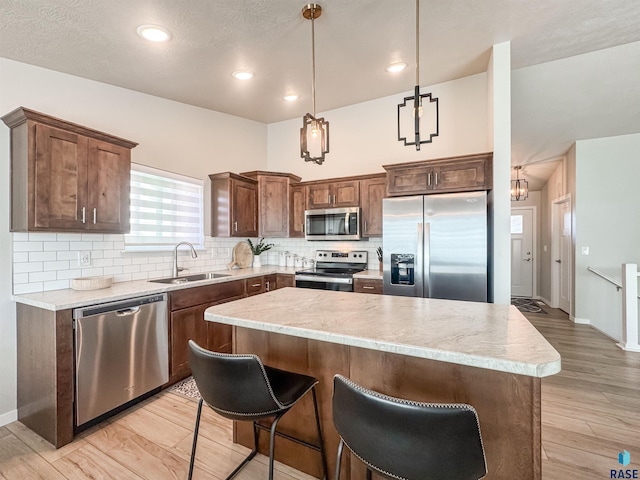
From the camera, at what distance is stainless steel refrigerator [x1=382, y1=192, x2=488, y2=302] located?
2.78m

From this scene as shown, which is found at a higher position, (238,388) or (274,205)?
(274,205)

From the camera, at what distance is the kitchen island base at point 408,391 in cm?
121

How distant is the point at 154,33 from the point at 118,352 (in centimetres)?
246

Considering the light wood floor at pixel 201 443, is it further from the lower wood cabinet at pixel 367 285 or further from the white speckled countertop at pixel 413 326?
the lower wood cabinet at pixel 367 285

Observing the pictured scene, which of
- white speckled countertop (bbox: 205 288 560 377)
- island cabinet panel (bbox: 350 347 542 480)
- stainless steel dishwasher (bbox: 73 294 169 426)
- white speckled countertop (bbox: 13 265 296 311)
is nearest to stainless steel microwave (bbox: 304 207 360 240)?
white speckled countertop (bbox: 13 265 296 311)

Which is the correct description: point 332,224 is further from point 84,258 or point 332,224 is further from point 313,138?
point 84,258

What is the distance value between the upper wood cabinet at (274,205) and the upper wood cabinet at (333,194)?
366 mm

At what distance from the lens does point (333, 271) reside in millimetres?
4008

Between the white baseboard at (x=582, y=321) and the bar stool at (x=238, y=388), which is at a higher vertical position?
the bar stool at (x=238, y=388)

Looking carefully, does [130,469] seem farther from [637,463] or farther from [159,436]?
[637,463]

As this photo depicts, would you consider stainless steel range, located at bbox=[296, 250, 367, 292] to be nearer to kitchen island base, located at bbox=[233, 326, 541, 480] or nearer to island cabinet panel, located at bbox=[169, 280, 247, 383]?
island cabinet panel, located at bbox=[169, 280, 247, 383]

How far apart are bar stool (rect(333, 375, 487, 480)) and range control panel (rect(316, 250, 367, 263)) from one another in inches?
120

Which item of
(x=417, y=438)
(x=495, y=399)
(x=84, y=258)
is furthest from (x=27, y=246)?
(x=495, y=399)

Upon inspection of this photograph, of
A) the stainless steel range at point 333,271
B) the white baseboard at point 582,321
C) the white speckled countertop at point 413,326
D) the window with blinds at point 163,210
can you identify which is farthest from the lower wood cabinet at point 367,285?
the white baseboard at point 582,321
